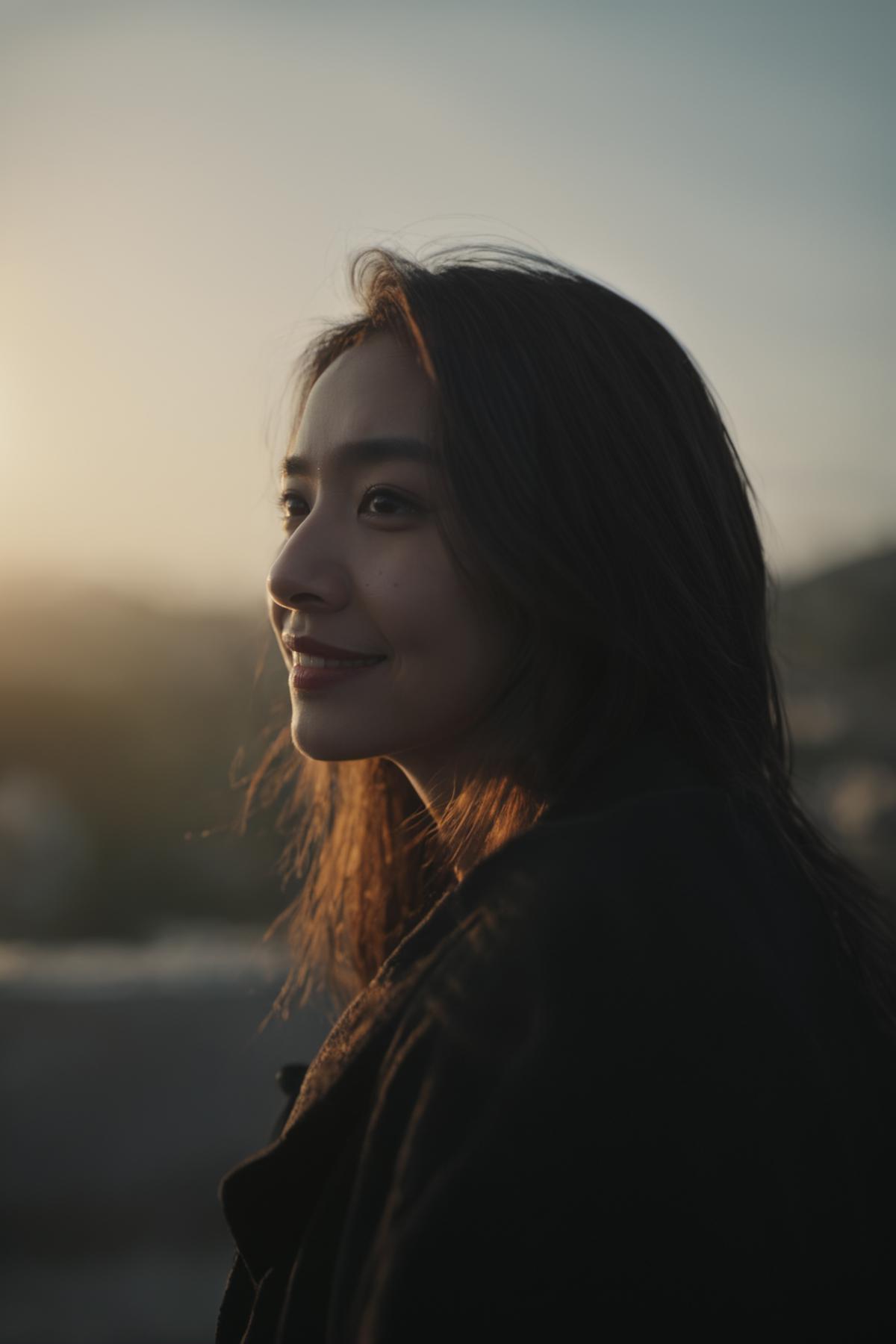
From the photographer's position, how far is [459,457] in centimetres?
141

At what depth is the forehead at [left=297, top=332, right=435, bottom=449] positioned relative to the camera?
1.49m

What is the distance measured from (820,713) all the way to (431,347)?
6.18m

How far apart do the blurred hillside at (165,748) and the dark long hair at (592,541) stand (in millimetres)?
3846

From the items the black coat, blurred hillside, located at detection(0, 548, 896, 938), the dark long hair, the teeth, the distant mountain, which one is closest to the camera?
the black coat

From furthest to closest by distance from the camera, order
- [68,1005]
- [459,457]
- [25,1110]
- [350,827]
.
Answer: [68,1005] < [25,1110] < [350,827] < [459,457]

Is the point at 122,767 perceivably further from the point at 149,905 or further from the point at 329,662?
the point at 329,662

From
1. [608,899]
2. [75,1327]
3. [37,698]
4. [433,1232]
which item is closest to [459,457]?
[608,899]

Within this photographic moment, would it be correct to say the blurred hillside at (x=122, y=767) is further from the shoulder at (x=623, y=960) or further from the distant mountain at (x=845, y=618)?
the shoulder at (x=623, y=960)

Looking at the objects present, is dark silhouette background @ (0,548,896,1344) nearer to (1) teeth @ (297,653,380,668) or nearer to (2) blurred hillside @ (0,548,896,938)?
(2) blurred hillside @ (0,548,896,938)

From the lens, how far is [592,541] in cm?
142

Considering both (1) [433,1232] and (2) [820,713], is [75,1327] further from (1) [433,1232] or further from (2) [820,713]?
(2) [820,713]

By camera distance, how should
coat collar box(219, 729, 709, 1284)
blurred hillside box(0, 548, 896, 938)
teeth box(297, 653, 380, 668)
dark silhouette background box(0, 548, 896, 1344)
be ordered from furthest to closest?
blurred hillside box(0, 548, 896, 938) < dark silhouette background box(0, 548, 896, 1344) < teeth box(297, 653, 380, 668) < coat collar box(219, 729, 709, 1284)

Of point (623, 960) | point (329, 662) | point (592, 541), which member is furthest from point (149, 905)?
point (623, 960)

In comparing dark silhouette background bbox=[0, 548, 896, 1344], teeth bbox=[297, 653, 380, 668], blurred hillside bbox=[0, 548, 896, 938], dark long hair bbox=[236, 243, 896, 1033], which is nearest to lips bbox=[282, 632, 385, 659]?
teeth bbox=[297, 653, 380, 668]
